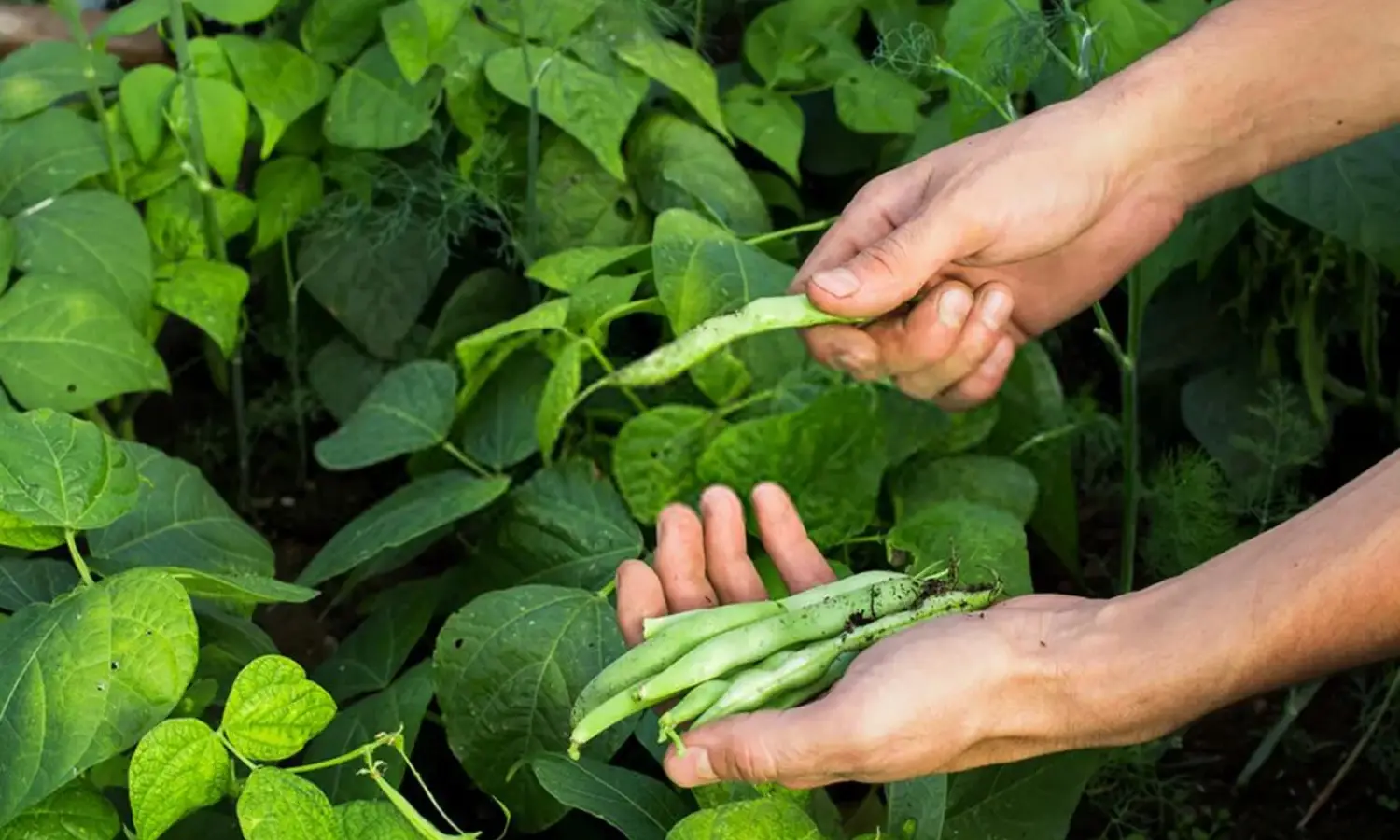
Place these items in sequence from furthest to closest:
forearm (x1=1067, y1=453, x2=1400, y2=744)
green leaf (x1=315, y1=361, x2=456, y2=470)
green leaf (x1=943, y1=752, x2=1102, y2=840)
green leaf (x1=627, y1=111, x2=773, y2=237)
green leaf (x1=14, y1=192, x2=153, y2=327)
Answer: green leaf (x1=627, y1=111, x2=773, y2=237), green leaf (x1=14, y1=192, x2=153, y2=327), green leaf (x1=315, y1=361, x2=456, y2=470), green leaf (x1=943, y1=752, x2=1102, y2=840), forearm (x1=1067, y1=453, x2=1400, y2=744)

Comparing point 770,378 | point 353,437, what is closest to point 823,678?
point 770,378

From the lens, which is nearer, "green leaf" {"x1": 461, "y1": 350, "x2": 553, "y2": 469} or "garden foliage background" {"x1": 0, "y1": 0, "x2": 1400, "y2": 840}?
"garden foliage background" {"x1": 0, "y1": 0, "x2": 1400, "y2": 840}

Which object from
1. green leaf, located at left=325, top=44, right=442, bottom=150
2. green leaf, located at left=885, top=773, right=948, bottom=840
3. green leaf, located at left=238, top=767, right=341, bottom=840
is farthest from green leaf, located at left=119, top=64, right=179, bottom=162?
green leaf, located at left=885, top=773, right=948, bottom=840

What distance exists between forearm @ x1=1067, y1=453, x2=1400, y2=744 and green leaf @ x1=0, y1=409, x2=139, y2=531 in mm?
896

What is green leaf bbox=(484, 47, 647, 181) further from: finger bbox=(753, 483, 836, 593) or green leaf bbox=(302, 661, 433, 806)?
green leaf bbox=(302, 661, 433, 806)

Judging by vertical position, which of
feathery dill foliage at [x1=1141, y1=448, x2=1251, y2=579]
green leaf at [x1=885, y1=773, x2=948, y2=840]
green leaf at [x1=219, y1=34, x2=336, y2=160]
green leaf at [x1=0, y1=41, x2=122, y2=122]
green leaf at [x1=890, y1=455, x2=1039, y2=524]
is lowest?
feathery dill foliage at [x1=1141, y1=448, x2=1251, y2=579]

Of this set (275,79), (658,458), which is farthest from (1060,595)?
(275,79)

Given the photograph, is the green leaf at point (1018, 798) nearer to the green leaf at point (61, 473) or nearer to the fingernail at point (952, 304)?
the fingernail at point (952, 304)

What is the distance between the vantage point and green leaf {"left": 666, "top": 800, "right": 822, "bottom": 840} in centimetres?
124

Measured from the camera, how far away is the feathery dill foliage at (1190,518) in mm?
2027

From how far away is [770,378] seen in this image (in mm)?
1891

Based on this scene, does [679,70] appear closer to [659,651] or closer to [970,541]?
[970,541]

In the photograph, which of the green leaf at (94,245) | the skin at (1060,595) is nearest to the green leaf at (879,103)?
the skin at (1060,595)

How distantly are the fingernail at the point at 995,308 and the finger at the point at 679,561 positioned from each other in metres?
0.43
